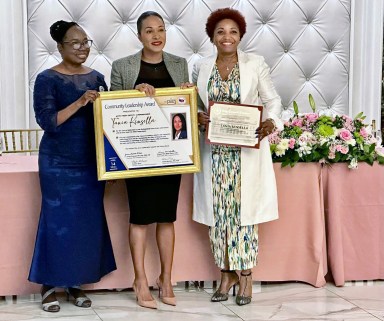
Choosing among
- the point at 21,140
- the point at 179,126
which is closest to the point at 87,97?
the point at 179,126

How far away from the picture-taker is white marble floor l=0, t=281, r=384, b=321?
3482 millimetres

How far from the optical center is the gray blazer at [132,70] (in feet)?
11.2

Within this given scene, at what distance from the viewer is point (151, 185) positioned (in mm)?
3494

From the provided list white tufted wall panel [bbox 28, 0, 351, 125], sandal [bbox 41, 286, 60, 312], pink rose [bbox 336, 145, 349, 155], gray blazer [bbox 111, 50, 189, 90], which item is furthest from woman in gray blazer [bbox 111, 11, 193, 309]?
white tufted wall panel [bbox 28, 0, 351, 125]

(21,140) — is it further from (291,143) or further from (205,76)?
(291,143)

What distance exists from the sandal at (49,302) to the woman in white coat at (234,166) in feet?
2.49

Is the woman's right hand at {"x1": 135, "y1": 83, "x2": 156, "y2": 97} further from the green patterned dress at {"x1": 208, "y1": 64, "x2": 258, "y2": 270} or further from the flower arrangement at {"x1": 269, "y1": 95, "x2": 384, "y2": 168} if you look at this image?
the flower arrangement at {"x1": 269, "y1": 95, "x2": 384, "y2": 168}

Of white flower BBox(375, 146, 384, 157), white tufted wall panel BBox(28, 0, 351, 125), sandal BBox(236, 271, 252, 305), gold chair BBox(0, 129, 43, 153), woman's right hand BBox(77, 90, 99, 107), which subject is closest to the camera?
woman's right hand BBox(77, 90, 99, 107)

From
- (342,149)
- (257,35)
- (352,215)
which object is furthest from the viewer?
(257,35)

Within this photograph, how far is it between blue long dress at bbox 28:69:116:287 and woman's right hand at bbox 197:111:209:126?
455 mm

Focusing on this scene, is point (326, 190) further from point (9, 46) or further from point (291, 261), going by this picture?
point (9, 46)

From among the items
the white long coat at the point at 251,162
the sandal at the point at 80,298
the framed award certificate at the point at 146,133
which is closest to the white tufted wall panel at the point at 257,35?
the white long coat at the point at 251,162

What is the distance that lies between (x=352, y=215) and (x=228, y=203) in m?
0.72

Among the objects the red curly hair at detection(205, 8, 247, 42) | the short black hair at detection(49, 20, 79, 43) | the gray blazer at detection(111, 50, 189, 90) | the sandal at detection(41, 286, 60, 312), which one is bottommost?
the sandal at detection(41, 286, 60, 312)
